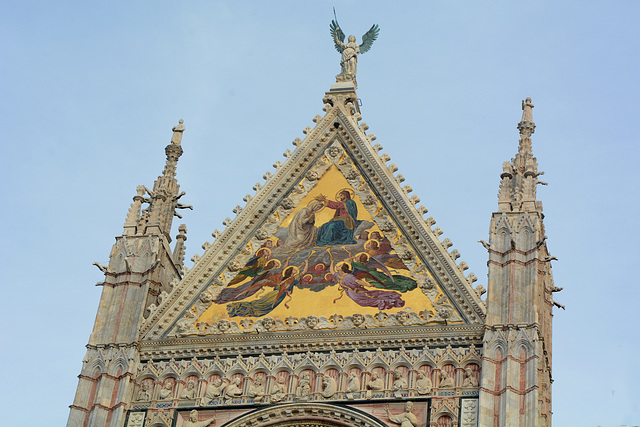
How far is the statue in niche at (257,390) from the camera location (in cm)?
2091

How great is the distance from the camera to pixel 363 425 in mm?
20266

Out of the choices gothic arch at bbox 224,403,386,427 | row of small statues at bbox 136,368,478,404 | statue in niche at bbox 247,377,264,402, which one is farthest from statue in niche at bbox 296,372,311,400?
statue in niche at bbox 247,377,264,402

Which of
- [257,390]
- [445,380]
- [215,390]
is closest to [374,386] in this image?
[445,380]

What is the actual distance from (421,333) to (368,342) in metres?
0.74

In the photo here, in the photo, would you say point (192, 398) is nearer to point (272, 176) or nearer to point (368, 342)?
point (368, 342)

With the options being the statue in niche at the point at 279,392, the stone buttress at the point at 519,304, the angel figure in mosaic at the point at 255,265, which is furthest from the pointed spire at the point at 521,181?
the statue in niche at the point at 279,392

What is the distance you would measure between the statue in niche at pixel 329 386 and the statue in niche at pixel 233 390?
1173 millimetres

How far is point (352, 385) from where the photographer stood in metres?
20.7

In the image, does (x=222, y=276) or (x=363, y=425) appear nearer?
(x=363, y=425)

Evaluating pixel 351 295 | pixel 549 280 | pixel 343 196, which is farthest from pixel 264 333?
pixel 549 280

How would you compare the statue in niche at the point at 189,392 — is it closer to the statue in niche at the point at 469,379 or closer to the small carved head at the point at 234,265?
the small carved head at the point at 234,265

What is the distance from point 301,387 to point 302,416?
438mm

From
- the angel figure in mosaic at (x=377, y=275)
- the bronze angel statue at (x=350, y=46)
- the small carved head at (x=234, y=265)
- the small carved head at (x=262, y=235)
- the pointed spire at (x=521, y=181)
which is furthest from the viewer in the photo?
the bronze angel statue at (x=350, y=46)

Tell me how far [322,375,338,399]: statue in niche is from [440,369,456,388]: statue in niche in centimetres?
143
